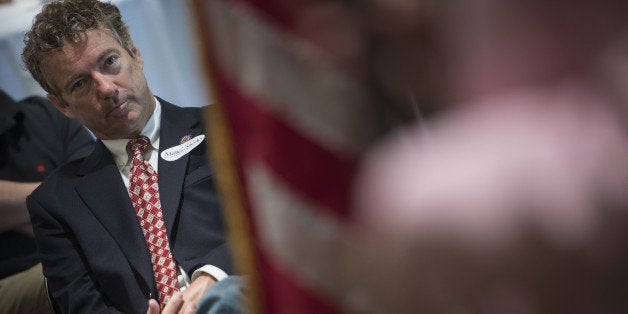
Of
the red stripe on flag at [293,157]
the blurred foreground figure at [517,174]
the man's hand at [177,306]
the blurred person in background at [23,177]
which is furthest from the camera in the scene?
the blurred person in background at [23,177]

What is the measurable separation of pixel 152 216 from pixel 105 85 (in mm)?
164

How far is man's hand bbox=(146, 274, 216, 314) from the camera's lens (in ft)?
2.20

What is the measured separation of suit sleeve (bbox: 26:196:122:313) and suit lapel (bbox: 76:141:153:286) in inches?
2.2

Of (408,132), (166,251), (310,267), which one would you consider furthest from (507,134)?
(166,251)

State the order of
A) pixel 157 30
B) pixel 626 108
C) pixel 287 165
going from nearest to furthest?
1. pixel 626 108
2. pixel 287 165
3. pixel 157 30

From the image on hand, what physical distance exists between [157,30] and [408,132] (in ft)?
1.57

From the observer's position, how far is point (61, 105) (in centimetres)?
74

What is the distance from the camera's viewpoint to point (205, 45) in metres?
0.42

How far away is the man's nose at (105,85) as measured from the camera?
27.1 inches

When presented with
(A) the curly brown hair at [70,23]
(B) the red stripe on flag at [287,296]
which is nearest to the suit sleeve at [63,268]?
(A) the curly brown hair at [70,23]

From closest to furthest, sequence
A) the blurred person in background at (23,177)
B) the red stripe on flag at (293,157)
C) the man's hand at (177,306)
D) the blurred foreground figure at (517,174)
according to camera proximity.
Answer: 1. the blurred foreground figure at (517,174)
2. the red stripe on flag at (293,157)
3. the man's hand at (177,306)
4. the blurred person in background at (23,177)

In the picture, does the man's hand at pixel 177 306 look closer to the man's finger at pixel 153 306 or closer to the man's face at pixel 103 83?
the man's finger at pixel 153 306

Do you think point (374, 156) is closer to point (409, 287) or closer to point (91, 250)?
point (409, 287)

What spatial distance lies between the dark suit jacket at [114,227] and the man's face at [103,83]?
0.03 meters
